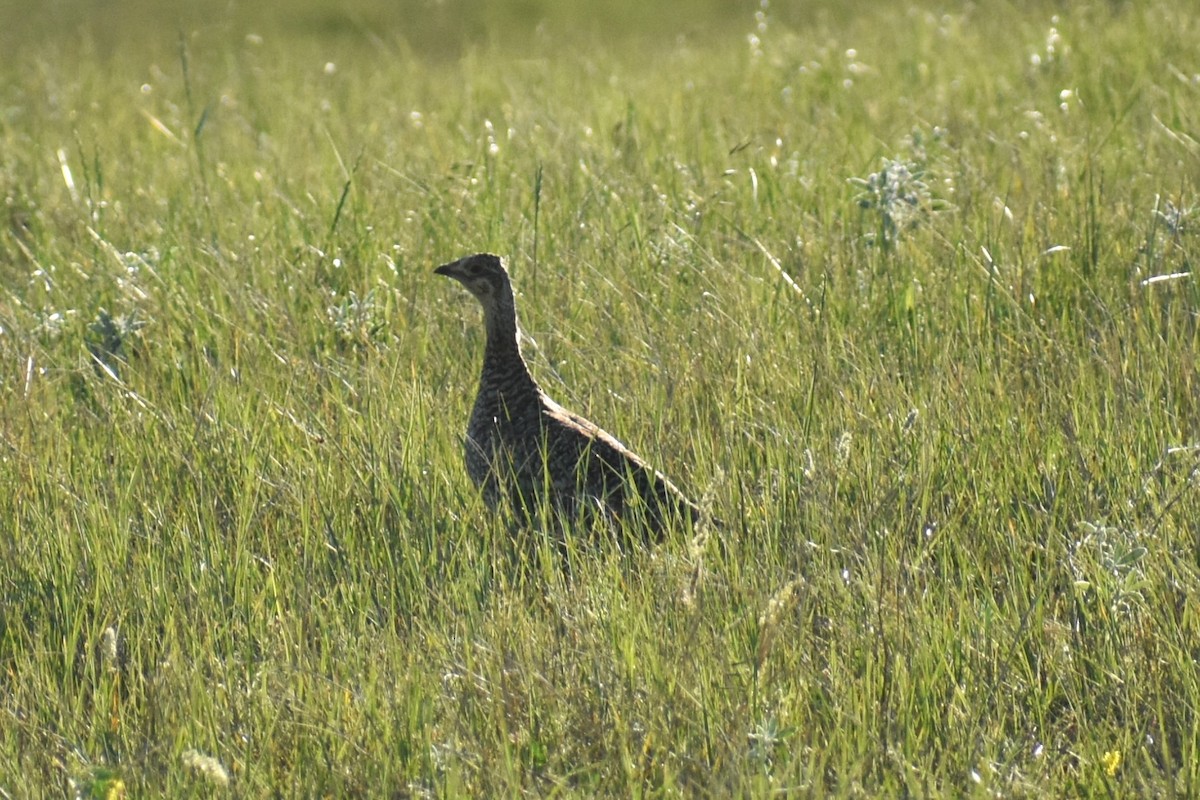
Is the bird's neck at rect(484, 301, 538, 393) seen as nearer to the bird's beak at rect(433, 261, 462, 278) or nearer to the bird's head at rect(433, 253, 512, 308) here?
the bird's head at rect(433, 253, 512, 308)

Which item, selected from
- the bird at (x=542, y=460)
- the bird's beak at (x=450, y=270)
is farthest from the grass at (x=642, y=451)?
the bird's beak at (x=450, y=270)

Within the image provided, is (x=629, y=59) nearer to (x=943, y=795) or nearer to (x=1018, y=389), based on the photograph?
(x=1018, y=389)

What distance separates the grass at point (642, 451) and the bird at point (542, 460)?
0.12 metres

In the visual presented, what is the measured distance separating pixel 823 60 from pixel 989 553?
20.3 feet

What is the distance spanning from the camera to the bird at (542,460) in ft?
12.6

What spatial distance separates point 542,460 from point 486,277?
0.81 meters

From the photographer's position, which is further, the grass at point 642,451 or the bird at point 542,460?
the bird at point 542,460

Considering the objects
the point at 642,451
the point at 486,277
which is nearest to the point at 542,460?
the point at 642,451

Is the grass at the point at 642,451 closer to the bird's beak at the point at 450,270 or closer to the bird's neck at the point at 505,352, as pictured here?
the bird's neck at the point at 505,352

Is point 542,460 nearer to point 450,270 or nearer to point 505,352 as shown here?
point 505,352

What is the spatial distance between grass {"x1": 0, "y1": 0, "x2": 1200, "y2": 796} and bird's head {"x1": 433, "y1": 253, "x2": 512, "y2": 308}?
195 mm

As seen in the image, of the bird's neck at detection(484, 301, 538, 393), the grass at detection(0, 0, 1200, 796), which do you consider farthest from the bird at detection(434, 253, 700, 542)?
the grass at detection(0, 0, 1200, 796)

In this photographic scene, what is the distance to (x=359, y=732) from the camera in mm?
2896

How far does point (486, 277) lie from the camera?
466 cm
